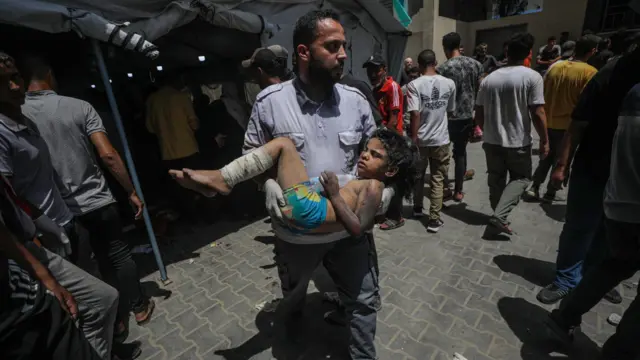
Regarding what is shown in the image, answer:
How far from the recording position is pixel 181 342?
2805 mm

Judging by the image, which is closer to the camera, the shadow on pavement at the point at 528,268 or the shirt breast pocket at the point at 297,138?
the shirt breast pocket at the point at 297,138

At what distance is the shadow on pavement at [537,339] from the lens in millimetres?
2395

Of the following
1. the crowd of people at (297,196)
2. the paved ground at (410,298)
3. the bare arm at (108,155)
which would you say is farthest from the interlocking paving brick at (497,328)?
the bare arm at (108,155)

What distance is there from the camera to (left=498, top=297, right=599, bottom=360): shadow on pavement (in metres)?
2.39

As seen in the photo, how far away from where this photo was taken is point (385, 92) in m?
4.27

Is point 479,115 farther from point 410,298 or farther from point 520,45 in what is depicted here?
point 410,298

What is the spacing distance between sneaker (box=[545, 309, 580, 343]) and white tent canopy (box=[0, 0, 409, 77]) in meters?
3.96

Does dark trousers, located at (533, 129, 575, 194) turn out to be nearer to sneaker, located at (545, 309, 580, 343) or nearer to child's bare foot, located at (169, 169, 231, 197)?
sneaker, located at (545, 309, 580, 343)

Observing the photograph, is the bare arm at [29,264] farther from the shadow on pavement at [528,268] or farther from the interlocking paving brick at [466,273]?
the shadow on pavement at [528,268]

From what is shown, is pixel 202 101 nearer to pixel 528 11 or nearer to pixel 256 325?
pixel 256 325

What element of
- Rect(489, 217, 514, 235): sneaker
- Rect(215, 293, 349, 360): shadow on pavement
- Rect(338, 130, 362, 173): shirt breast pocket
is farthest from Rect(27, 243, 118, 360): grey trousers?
Rect(489, 217, 514, 235): sneaker

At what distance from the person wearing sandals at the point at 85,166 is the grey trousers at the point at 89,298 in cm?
85

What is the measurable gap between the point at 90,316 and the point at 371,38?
21.5 feet

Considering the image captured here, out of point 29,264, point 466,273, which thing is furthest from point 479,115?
point 29,264
